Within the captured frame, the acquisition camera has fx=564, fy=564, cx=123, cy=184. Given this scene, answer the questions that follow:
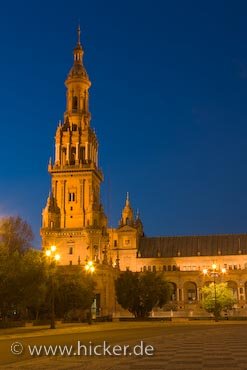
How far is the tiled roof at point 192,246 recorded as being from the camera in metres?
146

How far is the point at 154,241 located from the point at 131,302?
5584 centimetres

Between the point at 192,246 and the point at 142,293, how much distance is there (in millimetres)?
54224

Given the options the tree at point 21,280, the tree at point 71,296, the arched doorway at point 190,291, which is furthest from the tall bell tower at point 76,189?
the tree at point 21,280

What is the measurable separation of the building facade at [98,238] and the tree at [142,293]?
47.4 feet

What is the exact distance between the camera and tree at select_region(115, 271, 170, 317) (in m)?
96.2

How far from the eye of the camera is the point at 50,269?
6475 cm

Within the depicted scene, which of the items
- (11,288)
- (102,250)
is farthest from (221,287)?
(11,288)

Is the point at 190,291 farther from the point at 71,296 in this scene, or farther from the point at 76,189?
the point at 71,296

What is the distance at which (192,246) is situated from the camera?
149m

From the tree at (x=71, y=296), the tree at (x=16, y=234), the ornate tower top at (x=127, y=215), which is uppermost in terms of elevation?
the ornate tower top at (x=127, y=215)

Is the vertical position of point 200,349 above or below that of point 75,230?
below

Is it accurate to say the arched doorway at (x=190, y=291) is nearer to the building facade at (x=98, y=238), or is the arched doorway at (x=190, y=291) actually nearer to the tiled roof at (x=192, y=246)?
the building facade at (x=98, y=238)

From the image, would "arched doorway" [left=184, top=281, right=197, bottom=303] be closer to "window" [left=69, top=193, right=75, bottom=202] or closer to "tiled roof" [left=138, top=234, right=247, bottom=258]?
"tiled roof" [left=138, top=234, right=247, bottom=258]

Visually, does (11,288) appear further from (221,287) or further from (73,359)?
(221,287)
